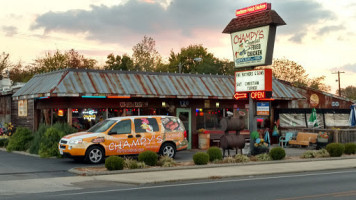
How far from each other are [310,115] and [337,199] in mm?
22708

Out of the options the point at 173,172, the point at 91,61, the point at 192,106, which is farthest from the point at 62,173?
the point at 91,61

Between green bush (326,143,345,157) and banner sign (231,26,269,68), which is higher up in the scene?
banner sign (231,26,269,68)

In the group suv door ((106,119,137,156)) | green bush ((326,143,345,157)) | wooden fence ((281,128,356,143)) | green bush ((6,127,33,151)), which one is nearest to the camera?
suv door ((106,119,137,156))

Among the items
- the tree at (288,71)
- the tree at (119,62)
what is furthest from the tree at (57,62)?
the tree at (288,71)

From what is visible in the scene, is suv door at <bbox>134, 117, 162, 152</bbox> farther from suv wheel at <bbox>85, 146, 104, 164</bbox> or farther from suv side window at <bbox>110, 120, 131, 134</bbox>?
suv wheel at <bbox>85, 146, 104, 164</bbox>

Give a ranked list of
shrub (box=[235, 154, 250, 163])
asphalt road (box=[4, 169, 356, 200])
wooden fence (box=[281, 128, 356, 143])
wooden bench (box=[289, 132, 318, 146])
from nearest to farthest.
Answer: asphalt road (box=[4, 169, 356, 200])
shrub (box=[235, 154, 250, 163])
wooden fence (box=[281, 128, 356, 143])
wooden bench (box=[289, 132, 318, 146])

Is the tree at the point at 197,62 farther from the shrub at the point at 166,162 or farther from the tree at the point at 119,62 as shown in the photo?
the shrub at the point at 166,162

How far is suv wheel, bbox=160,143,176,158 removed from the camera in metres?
22.2

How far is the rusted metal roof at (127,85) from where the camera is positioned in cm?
2492

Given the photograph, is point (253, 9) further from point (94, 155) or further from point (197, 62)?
point (197, 62)

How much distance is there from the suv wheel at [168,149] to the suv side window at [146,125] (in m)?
0.87

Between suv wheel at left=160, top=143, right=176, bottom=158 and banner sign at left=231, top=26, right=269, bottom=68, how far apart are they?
5233mm

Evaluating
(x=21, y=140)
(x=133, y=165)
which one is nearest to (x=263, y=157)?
(x=133, y=165)

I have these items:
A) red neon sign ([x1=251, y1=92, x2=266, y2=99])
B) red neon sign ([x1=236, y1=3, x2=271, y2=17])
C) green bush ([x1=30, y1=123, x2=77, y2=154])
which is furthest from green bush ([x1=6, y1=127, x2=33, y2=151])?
red neon sign ([x1=236, y1=3, x2=271, y2=17])
